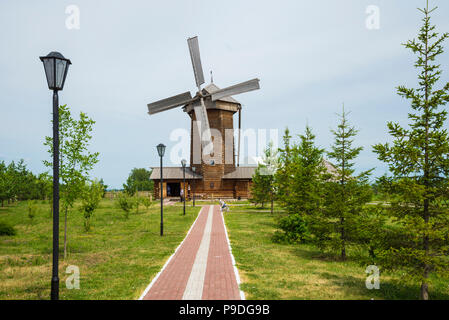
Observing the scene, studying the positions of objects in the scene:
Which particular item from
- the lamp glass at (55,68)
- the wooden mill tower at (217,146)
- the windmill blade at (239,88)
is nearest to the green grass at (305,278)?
the lamp glass at (55,68)

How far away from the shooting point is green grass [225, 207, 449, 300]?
731 centimetres

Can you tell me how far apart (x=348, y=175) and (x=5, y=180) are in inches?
1305

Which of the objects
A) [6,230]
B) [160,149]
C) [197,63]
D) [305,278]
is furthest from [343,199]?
[197,63]

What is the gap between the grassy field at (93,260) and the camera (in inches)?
294

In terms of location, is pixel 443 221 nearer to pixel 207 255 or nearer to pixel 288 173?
pixel 207 255

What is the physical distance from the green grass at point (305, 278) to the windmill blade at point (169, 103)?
20494 mm

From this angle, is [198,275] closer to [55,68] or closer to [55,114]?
[55,114]

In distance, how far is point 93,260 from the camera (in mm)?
10742

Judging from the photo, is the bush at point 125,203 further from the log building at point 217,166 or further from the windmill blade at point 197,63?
the windmill blade at point 197,63

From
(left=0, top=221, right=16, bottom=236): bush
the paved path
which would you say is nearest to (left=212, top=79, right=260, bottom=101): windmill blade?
the paved path

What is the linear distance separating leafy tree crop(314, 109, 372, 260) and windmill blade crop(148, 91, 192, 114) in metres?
22.1

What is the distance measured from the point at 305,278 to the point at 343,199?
393 centimetres
